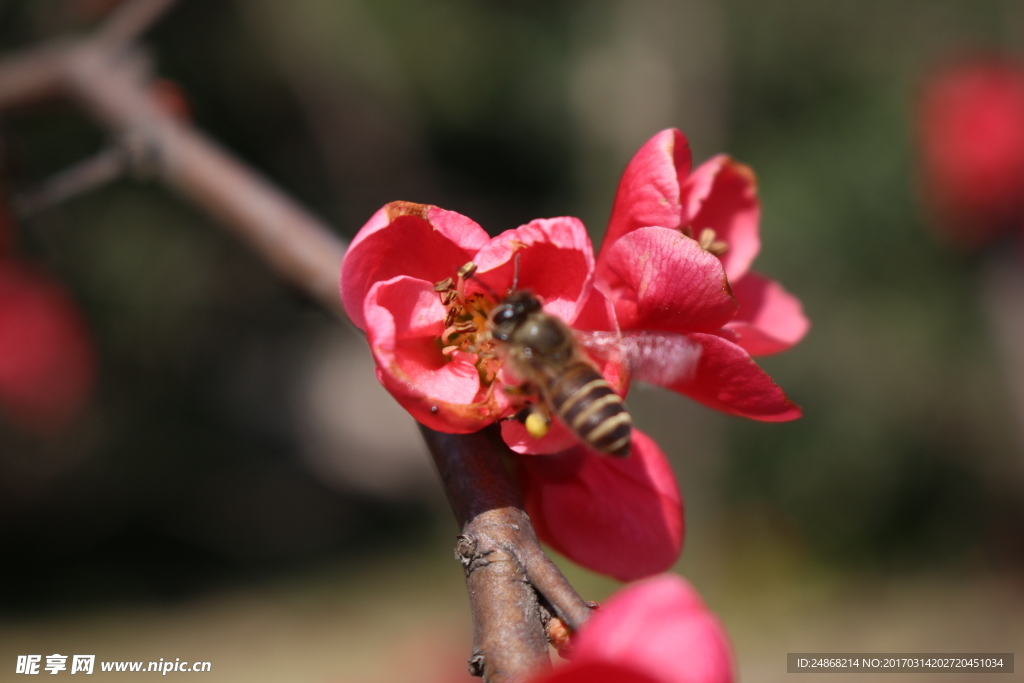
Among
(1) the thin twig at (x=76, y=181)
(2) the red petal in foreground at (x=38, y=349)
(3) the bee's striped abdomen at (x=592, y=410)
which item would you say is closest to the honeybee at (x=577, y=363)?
(3) the bee's striped abdomen at (x=592, y=410)

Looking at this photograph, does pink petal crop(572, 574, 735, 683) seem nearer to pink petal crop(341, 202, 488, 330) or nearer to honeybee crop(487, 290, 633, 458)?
honeybee crop(487, 290, 633, 458)

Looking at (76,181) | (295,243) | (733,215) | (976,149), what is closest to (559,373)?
(733,215)

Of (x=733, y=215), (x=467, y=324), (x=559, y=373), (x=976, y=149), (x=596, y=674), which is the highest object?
(x=976, y=149)

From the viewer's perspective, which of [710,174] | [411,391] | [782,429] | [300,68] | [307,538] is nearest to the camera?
[411,391]

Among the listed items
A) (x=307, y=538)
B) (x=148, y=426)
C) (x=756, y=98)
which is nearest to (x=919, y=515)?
(x=756, y=98)

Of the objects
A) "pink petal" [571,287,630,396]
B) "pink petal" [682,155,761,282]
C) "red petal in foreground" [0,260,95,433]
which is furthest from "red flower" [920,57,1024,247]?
"red petal in foreground" [0,260,95,433]

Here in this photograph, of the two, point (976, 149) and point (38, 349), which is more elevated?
point (976, 149)

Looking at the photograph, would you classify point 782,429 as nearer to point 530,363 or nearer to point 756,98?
point 756,98

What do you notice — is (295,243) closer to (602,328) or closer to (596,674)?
(602,328)
